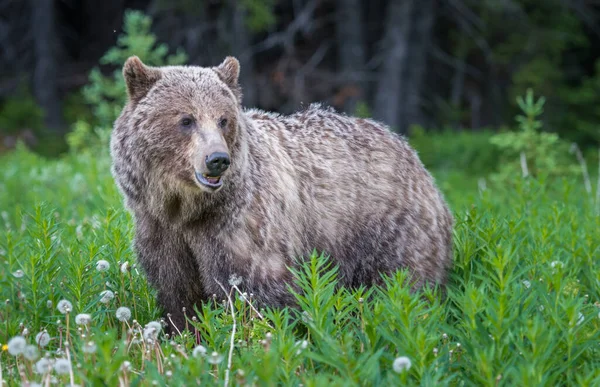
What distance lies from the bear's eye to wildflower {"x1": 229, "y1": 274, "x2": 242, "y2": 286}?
883 mm

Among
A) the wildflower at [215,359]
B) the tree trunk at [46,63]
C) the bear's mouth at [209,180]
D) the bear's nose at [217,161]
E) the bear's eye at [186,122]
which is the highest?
the bear's eye at [186,122]

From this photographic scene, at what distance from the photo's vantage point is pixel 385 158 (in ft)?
20.0

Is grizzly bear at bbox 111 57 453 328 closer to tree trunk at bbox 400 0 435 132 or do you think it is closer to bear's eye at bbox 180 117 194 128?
bear's eye at bbox 180 117 194 128

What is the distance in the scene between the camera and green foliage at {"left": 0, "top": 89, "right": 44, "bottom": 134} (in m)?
21.4

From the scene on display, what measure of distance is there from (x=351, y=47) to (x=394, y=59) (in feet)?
6.48

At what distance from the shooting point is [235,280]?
495 cm

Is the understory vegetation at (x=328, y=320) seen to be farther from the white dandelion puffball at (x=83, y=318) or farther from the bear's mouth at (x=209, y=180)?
the bear's mouth at (x=209, y=180)

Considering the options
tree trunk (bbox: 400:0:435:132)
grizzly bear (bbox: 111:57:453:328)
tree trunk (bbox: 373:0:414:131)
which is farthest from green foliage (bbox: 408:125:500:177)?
grizzly bear (bbox: 111:57:453:328)

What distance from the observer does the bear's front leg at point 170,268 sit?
521 centimetres

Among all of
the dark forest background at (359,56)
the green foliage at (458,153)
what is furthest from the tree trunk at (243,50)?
the green foliage at (458,153)

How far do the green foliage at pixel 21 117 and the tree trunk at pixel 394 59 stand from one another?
839 cm

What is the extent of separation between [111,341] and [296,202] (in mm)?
2182

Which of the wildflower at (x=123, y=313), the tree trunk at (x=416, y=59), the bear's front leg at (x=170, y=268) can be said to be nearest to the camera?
the wildflower at (x=123, y=313)

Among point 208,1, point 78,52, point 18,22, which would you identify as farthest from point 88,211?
point 78,52
